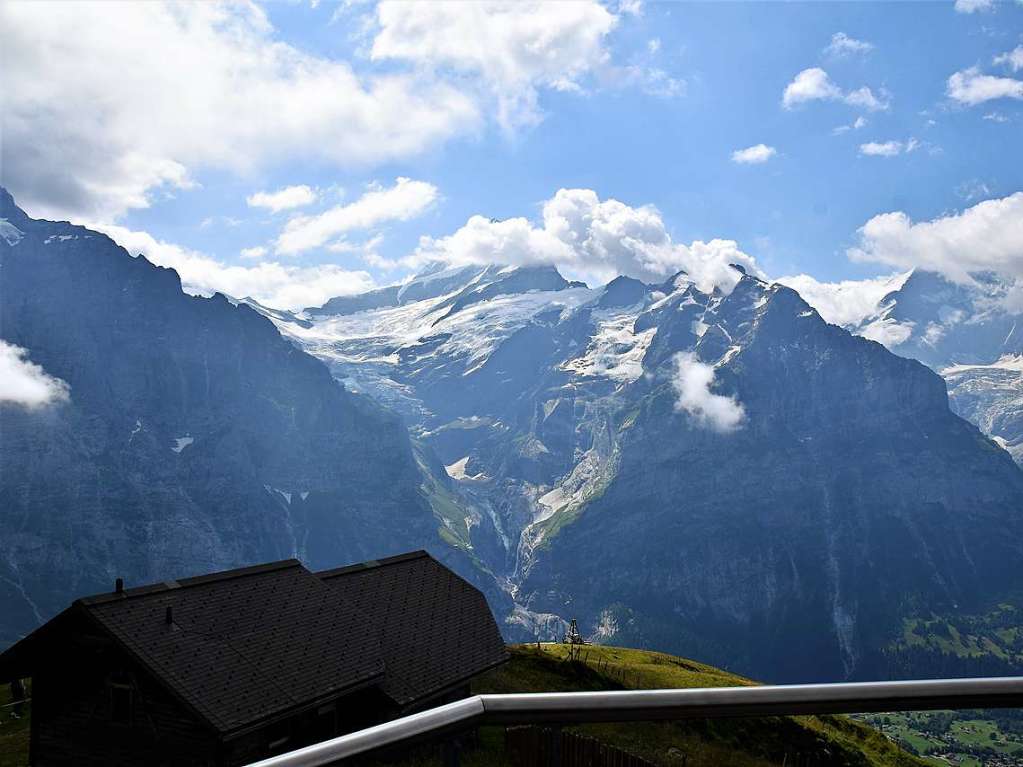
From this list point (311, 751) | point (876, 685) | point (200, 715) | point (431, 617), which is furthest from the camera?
point (431, 617)

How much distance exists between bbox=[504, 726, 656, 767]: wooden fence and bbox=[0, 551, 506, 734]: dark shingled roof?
1035 inches

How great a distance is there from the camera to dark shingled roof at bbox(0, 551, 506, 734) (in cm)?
3042

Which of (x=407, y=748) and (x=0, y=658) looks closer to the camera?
(x=407, y=748)

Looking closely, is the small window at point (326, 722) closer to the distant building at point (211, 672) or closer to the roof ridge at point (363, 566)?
the distant building at point (211, 672)

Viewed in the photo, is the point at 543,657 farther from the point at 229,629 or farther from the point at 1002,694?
the point at 1002,694

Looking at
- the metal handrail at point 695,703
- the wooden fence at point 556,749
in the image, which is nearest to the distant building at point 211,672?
the wooden fence at point 556,749

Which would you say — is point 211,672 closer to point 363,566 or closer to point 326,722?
point 326,722

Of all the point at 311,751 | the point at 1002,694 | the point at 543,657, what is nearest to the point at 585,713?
the point at 311,751

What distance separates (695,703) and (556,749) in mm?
1658

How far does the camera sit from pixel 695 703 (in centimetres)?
475

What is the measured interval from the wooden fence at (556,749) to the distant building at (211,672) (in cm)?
2631

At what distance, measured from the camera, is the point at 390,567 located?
1812 inches

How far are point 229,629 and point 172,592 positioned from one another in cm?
300

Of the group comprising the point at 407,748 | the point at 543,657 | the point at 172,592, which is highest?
the point at 172,592
